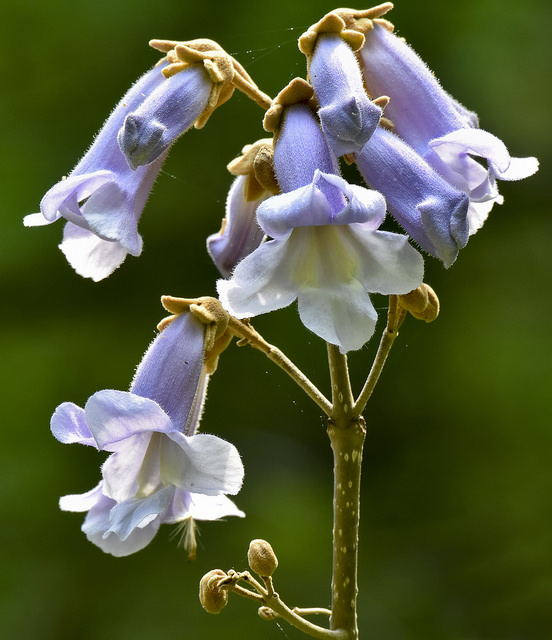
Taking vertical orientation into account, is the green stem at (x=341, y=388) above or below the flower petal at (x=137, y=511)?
below

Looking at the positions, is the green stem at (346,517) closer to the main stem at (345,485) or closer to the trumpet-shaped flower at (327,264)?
the main stem at (345,485)

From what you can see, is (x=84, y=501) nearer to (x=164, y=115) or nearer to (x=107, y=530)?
(x=107, y=530)

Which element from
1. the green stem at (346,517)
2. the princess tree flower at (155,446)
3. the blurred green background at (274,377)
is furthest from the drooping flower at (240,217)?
the blurred green background at (274,377)

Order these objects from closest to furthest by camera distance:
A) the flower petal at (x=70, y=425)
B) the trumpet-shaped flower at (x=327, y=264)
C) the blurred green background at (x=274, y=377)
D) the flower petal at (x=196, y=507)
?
the trumpet-shaped flower at (x=327, y=264), the flower petal at (x=70, y=425), the flower petal at (x=196, y=507), the blurred green background at (x=274, y=377)

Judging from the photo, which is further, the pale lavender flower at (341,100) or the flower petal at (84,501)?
the flower petal at (84,501)

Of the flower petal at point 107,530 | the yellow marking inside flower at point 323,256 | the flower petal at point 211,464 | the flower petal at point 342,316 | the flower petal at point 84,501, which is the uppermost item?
the yellow marking inside flower at point 323,256

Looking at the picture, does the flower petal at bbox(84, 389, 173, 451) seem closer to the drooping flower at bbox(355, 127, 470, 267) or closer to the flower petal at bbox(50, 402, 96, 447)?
the flower petal at bbox(50, 402, 96, 447)
